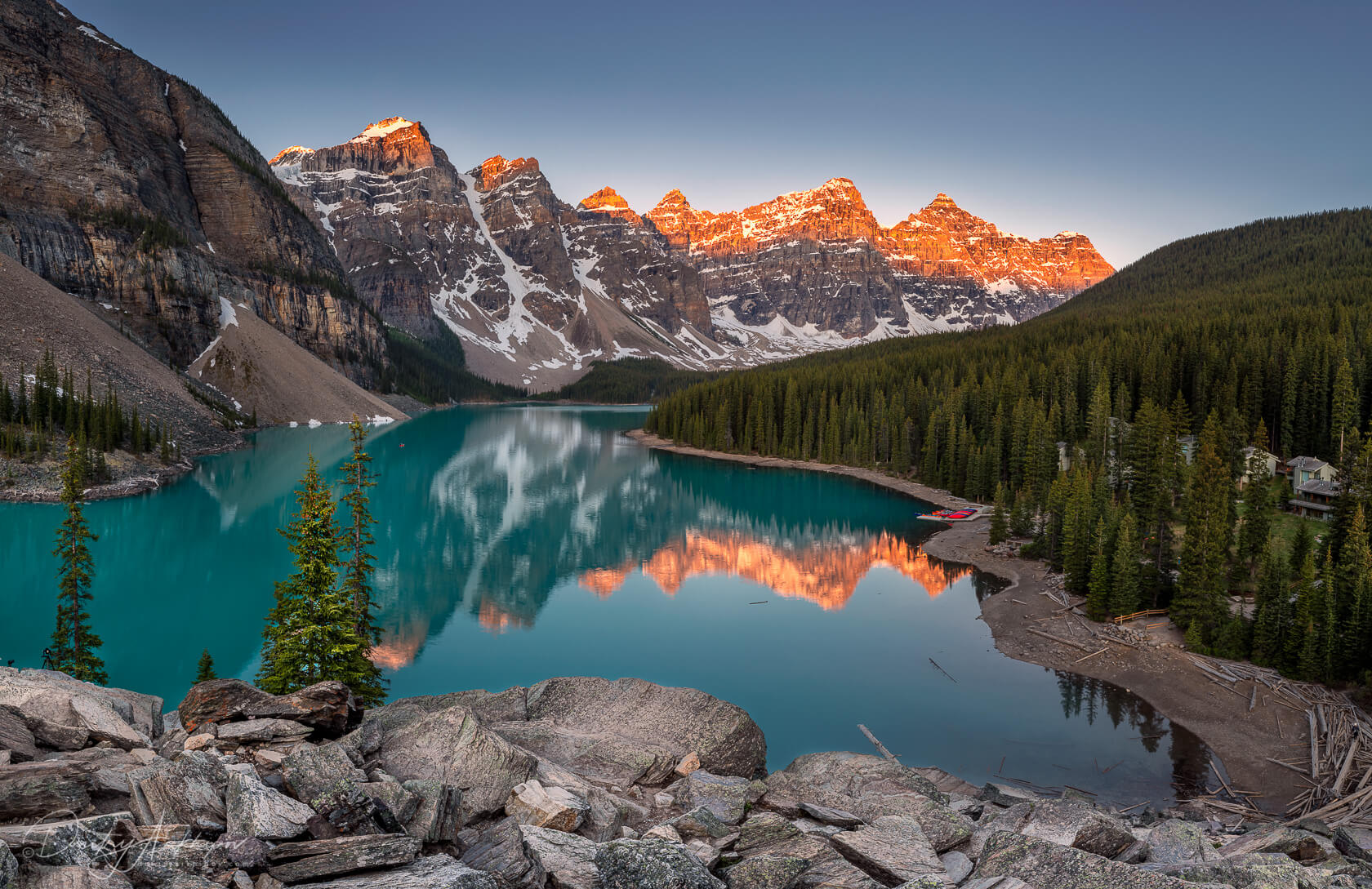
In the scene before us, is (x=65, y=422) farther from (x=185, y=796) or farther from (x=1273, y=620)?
(x=1273, y=620)

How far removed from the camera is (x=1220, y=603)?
2767 cm

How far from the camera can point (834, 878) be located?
8.54m

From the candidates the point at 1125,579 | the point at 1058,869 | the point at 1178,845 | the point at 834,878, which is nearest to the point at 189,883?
the point at 834,878

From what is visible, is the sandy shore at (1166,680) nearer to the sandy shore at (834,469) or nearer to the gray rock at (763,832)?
the gray rock at (763,832)

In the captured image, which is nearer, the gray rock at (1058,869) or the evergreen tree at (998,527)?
the gray rock at (1058,869)

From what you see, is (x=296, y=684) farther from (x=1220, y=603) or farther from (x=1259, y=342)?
(x=1259, y=342)

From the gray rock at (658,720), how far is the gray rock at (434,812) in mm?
4022

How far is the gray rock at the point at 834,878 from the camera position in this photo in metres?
8.33

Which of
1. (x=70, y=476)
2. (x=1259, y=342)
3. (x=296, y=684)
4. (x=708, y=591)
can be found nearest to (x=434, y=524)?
(x=708, y=591)

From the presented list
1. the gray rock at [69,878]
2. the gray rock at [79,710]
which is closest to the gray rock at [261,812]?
the gray rock at [69,878]

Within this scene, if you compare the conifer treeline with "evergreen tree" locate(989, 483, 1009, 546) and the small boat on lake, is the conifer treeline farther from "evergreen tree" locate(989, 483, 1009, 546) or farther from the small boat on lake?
"evergreen tree" locate(989, 483, 1009, 546)

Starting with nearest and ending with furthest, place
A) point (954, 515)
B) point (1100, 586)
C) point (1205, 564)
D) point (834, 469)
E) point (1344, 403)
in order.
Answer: point (1205, 564) < point (1100, 586) < point (1344, 403) < point (954, 515) < point (834, 469)

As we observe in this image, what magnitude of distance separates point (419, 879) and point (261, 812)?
195 cm

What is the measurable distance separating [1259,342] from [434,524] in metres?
68.6
